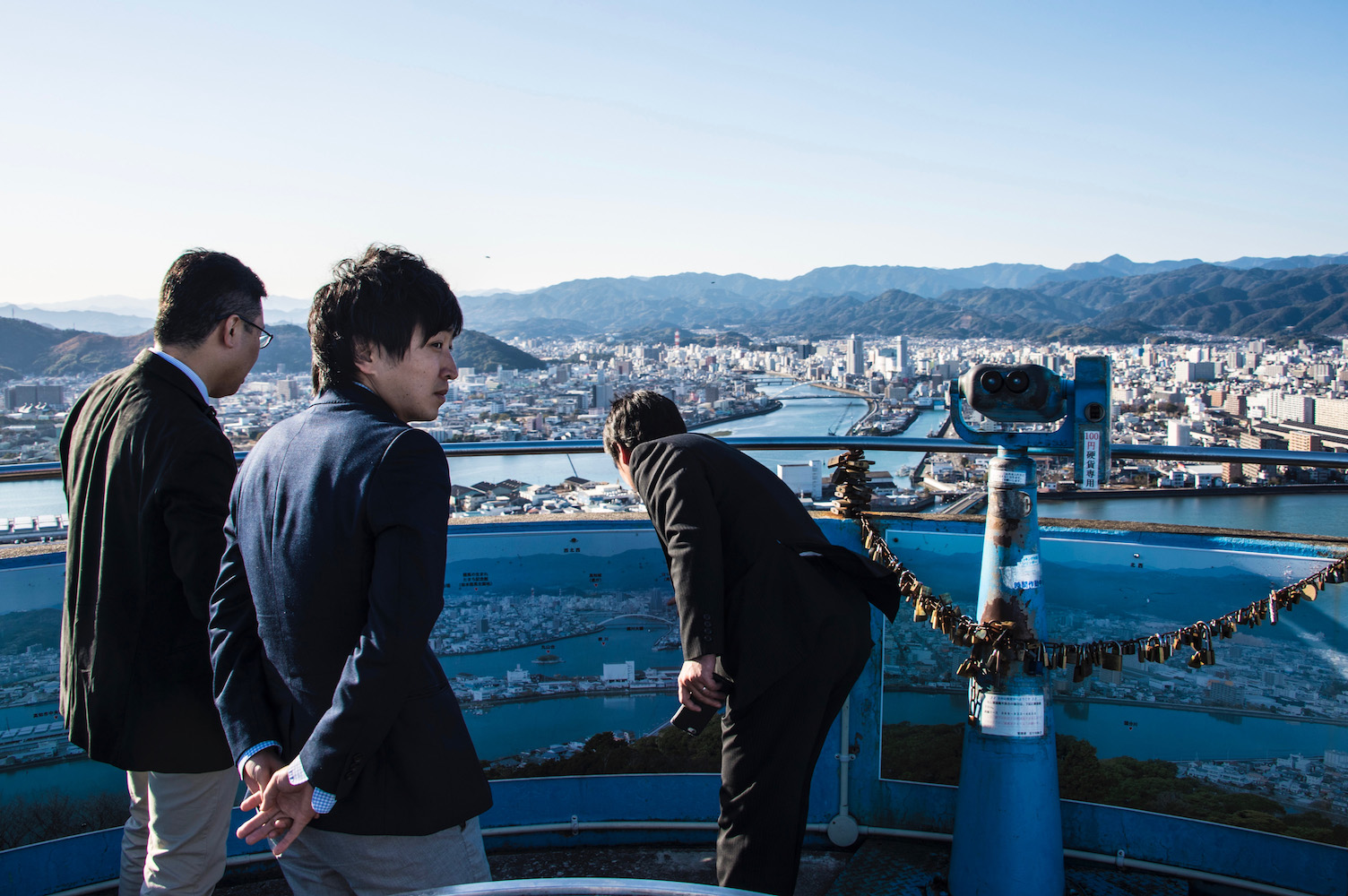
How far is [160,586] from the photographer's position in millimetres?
1881

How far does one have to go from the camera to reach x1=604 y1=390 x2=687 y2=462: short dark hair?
7.20 feet

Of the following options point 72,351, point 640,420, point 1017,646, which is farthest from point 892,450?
point 72,351

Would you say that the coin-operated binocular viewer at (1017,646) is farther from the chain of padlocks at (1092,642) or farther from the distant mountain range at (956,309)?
the distant mountain range at (956,309)

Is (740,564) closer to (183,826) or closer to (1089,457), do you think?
(1089,457)

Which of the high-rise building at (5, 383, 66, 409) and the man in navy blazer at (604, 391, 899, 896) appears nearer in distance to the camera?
the man in navy blazer at (604, 391, 899, 896)

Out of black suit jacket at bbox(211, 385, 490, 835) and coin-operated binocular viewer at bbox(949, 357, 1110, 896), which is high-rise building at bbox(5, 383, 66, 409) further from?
coin-operated binocular viewer at bbox(949, 357, 1110, 896)

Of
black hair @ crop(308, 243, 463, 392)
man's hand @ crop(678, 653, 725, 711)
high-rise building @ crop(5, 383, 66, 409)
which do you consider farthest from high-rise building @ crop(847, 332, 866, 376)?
black hair @ crop(308, 243, 463, 392)

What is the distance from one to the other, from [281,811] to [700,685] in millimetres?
862

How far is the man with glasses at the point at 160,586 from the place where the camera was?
71.8 inches

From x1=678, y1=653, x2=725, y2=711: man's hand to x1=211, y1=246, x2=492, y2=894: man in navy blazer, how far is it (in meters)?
0.56

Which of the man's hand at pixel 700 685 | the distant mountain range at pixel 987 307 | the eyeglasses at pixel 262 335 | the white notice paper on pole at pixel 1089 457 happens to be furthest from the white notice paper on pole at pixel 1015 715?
the distant mountain range at pixel 987 307

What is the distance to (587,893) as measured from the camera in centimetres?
98

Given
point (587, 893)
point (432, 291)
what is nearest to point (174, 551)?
point (432, 291)

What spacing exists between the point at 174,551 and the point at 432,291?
0.78m
